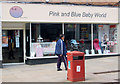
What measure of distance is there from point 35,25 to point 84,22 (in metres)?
3.44

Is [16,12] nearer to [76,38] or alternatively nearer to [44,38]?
[44,38]

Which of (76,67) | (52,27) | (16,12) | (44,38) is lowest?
(76,67)

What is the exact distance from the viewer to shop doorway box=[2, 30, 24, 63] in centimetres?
1288

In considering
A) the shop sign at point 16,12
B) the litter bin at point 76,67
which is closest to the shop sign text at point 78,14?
the shop sign at point 16,12

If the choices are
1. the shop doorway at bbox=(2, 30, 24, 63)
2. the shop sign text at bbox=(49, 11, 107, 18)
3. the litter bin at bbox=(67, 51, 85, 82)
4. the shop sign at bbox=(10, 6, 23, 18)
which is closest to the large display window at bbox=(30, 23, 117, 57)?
the shop sign text at bbox=(49, 11, 107, 18)

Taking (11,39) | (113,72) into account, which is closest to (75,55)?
(113,72)

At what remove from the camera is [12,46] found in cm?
1309

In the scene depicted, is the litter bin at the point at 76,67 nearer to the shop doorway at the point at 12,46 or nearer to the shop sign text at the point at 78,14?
the shop sign text at the point at 78,14

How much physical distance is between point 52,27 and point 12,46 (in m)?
2.88

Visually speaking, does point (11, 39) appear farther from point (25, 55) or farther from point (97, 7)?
point (97, 7)

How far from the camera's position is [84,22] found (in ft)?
45.7

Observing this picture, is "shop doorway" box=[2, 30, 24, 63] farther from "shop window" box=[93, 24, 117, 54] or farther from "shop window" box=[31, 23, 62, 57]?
"shop window" box=[93, 24, 117, 54]

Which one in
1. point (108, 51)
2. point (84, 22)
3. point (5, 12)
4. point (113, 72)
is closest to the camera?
point (113, 72)

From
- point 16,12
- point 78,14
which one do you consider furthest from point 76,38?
point 16,12
